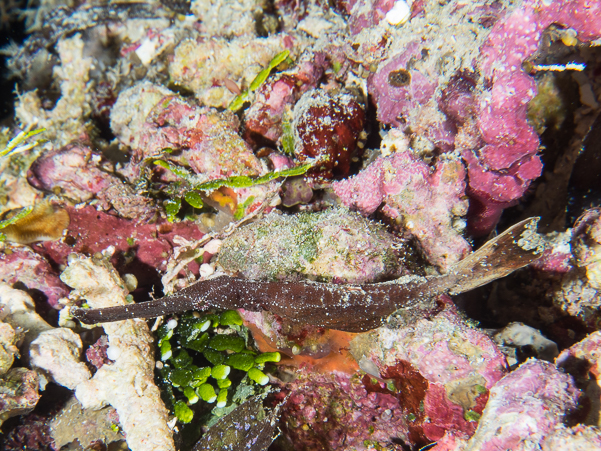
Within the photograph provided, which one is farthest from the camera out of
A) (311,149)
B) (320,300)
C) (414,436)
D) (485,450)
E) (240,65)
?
(240,65)

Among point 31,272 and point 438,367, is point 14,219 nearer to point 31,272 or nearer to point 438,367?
point 31,272

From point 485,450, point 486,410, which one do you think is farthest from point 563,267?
point 485,450

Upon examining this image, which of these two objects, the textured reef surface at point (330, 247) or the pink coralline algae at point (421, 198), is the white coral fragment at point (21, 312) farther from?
the pink coralline algae at point (421, 198)

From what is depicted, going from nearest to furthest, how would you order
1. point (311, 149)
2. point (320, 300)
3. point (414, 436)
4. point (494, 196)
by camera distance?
point (320, 300)
point (414, 436)
point (494, 196)
point (311, 149)

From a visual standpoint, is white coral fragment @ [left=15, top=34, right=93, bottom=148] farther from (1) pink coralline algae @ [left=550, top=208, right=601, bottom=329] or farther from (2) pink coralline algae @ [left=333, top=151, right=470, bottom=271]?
(1) pink coralline algae @ [left=550, top=208, right=601, bottom=329]

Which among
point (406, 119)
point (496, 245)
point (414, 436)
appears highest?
point (406, 119)

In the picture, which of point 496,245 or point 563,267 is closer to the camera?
point 496,245

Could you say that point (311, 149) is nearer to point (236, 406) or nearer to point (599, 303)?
point (236, 406)

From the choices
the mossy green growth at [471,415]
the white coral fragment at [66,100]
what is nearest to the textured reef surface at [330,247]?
the mossy green growth at [471,415]
